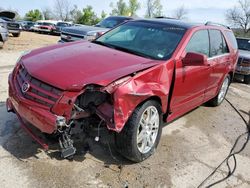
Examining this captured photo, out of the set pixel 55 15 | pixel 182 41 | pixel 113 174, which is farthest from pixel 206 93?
pixel 55 15

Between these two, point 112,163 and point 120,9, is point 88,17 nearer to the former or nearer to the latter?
point 120,9

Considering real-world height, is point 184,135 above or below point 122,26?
below

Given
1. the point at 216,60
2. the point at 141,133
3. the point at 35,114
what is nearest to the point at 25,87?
the point at 35,114

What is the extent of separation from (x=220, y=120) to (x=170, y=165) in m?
2.55

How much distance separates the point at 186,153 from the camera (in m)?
4.30

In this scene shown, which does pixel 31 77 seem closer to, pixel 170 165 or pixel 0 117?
pixel 0 117

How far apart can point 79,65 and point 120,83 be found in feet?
2.14

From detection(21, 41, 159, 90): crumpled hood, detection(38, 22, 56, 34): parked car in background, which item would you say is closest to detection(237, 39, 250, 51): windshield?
detection(21, 41, 159, 90): crumpled hood

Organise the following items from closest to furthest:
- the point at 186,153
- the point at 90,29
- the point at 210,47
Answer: the point at 186,153, the point at 210,47, the point at 90,29

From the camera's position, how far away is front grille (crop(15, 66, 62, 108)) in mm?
3213

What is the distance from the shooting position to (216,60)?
5.52 meters

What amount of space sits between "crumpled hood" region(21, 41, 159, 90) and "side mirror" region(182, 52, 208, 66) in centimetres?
54

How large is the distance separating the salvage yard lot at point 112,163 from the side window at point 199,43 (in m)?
1.39

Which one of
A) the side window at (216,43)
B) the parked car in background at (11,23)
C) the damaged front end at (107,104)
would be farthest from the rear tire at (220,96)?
the parked car in background at (11,23)
